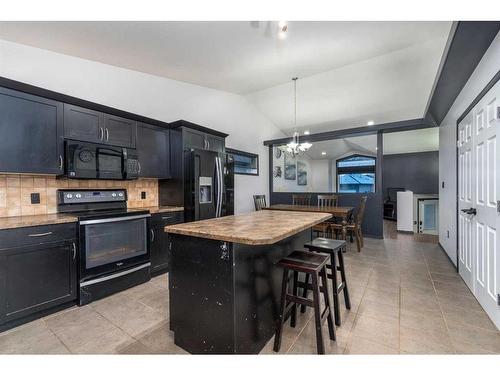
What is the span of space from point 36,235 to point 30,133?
92 centimetres

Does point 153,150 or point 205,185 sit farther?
point 205,185

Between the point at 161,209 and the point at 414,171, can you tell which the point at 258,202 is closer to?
the point at 161,209

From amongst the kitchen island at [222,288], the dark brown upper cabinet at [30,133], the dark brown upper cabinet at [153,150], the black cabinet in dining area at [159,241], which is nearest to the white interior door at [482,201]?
the kitchen island at [222,288]

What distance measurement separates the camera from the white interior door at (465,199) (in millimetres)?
2465

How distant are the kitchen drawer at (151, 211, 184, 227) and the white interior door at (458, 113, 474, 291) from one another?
3.43m

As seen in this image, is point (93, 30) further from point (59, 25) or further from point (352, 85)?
point (352, 85)

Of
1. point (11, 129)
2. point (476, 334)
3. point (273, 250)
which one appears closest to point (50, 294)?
point (11, 129)

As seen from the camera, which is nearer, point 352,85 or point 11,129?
point 11,129

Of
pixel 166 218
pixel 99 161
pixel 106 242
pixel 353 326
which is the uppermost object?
pixel 99 161

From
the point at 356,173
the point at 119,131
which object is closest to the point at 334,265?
the point at 119,131

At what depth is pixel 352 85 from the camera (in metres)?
4.44

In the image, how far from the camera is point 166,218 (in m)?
2.98
